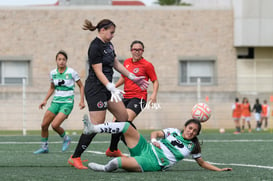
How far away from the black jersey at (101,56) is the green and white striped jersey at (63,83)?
3477 mm

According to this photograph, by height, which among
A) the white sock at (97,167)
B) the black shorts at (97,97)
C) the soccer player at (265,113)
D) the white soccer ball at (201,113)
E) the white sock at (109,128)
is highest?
the black shorts at (97,97)

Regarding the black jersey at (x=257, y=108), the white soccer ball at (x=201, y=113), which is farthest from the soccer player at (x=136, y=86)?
the black jersey at (x=257, y=108)

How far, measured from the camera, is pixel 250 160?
35.2 feet

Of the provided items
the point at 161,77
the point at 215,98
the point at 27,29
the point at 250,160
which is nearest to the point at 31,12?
the point at 27,29

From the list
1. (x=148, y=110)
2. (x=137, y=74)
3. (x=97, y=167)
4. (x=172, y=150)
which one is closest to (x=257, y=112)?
(x=148, y=110)

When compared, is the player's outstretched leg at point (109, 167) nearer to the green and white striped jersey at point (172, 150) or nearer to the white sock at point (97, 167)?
the white sock at point (97, 167)

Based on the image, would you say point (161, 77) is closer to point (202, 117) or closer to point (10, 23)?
point (10, 23)

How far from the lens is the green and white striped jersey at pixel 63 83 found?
1270 cm

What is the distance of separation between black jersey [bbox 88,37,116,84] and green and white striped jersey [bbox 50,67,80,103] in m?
3.48

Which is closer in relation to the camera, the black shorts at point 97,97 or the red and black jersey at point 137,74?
the black shorts at point 97,97

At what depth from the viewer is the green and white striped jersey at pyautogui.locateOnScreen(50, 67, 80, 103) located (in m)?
12.7

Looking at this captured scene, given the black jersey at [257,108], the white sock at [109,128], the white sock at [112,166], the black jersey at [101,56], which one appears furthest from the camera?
the black jersey at [257,108]

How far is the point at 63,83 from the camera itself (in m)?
12.7

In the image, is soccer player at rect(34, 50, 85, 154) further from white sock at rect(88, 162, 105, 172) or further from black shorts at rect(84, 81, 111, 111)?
white sock at rect(88, 162, 105, 172)
